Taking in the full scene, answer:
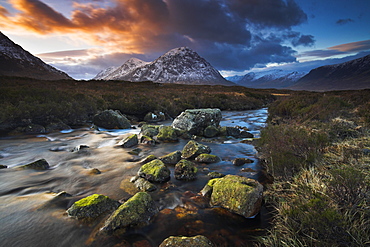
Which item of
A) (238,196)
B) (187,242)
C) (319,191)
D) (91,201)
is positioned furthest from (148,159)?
(319,191)

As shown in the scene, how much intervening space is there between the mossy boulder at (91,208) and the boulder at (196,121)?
783 centimetres

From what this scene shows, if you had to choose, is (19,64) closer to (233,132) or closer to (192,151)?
(233,132)

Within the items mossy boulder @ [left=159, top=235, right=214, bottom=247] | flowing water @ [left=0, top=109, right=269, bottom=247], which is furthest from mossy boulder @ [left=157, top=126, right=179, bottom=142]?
mossy boulder @ [left=159, top=235, right=214, bottom=247]

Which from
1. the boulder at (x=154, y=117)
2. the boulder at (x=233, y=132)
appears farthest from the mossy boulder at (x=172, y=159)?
the boulder at (x=154, y=117)

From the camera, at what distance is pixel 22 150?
30.3 feet

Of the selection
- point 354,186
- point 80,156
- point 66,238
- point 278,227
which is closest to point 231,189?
point 278,227

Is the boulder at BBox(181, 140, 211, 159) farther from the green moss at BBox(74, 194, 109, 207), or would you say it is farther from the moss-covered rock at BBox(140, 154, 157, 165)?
the green moss at BBox(74, 194, 109, 207)

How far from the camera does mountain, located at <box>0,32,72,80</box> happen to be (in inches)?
3878

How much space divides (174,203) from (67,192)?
3.16 meters

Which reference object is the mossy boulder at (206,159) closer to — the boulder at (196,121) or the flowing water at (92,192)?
the flowing water at (92,192)

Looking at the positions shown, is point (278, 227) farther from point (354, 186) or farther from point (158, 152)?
point (158, 152)

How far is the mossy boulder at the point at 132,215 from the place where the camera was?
365 cm

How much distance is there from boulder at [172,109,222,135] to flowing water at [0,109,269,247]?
2.91 meters

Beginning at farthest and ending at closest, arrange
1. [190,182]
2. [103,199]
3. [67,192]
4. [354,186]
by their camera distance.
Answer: [190,182] < [67,192] < [103,199] < [354,186]
